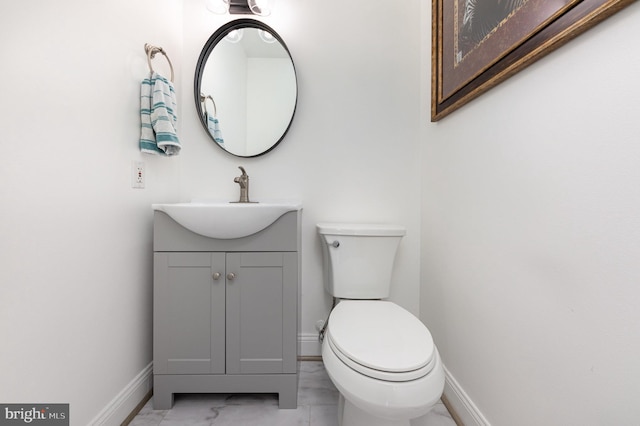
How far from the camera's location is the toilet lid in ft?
2.44

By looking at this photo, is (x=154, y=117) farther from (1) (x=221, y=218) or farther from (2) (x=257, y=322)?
(2) (x=257, y=322)

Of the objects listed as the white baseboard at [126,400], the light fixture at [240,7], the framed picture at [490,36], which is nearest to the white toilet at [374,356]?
the framed picture at [490,36]

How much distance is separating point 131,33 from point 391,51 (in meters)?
1.28

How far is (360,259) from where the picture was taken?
1.33m

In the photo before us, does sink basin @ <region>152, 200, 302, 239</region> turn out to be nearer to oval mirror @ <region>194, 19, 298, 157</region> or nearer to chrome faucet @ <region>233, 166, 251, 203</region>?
chrome faucet @ <region>233, 166, 251, 203</region>

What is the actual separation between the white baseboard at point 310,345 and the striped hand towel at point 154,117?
4.04ft

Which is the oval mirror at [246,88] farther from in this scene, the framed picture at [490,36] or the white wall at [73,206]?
the framed picture at [490,36]

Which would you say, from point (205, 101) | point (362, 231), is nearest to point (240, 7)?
point (205, 101)

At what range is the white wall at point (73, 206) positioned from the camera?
69 cm

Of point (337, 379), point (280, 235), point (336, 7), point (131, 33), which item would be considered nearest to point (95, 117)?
point (131, 33)

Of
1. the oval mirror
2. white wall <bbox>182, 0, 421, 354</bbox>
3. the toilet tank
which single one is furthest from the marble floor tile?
the oval mirror

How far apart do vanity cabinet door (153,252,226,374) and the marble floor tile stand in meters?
0.17

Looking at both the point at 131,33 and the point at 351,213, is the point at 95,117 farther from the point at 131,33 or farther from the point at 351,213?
the point at 351,213

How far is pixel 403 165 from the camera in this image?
1566 mm
